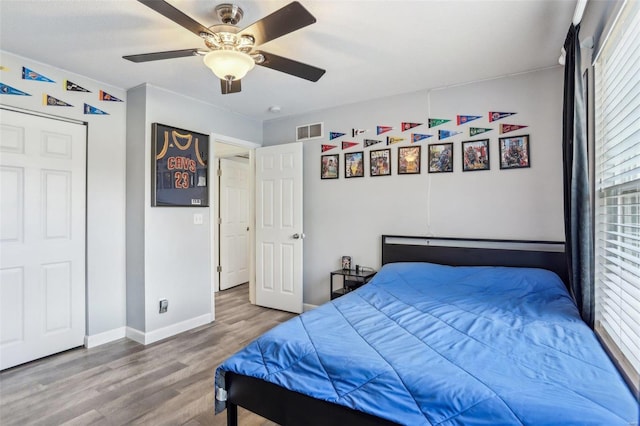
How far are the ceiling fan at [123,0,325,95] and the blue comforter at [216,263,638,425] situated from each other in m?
1.47

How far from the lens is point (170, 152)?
3.28m

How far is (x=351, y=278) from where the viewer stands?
3.41m

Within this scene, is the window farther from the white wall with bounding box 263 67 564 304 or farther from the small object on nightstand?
the small object on nightstand

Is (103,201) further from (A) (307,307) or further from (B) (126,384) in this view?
(A) (307,307)

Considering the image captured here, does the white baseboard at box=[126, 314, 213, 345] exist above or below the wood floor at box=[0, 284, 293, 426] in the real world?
above

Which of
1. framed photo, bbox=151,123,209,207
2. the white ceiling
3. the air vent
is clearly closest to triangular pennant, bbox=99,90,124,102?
the white ceiling

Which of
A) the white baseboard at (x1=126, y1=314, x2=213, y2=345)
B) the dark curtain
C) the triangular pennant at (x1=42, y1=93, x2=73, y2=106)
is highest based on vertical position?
the triangular pennant at (x1=42, y1=93, x2=73, y2=106)

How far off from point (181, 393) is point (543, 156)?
131 inches

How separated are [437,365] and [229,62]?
1786mm

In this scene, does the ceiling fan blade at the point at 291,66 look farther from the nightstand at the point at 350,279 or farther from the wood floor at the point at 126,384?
the wood floor at the point at 126,384

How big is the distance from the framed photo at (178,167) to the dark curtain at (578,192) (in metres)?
3.20

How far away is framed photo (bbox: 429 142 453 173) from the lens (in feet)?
10.5

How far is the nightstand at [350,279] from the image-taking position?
339 cm

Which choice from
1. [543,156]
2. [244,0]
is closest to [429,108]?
[543,156]
